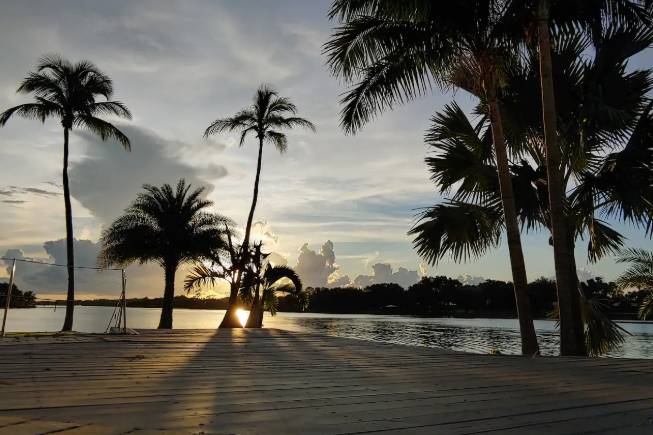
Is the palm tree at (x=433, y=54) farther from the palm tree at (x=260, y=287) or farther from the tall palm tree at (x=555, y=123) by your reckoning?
the palm tree at (x=260, y=287)

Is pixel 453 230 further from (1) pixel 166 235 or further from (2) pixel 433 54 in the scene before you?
(1) pixel 166 235

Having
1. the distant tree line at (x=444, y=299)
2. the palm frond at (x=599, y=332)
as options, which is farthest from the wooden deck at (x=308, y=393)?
the distant tree line at (x=444, y=299)

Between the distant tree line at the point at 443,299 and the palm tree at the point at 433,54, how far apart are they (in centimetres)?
6224

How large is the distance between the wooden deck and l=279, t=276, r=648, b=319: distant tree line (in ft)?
220

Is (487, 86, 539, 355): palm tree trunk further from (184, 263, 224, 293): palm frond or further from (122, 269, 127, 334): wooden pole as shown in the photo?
(184, 263, 224, 293): palm frond

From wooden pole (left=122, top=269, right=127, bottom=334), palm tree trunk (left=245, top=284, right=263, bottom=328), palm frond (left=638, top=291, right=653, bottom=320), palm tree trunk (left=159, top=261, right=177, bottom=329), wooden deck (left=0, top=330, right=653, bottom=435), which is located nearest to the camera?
wooden deck (left=0, top=330, right=653, bottom=435)

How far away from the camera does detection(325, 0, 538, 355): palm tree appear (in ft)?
38.1

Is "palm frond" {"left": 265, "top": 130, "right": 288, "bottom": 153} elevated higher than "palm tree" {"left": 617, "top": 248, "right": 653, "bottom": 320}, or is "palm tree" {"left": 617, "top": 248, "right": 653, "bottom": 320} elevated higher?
"palm frond" {"left": 265, "top": 130, "right": 288, "bottom": 153}

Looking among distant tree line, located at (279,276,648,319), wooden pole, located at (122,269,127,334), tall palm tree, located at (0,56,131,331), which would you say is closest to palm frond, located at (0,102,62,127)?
tall palm tree, located at (0,56,131,331)

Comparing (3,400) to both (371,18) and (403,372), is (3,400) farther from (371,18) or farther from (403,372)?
(371,18)

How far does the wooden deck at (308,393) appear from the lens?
3.37 meters

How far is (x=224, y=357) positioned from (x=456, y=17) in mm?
8879

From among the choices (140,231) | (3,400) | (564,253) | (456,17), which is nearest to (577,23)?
(456,17)

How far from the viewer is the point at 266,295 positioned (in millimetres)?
27266
